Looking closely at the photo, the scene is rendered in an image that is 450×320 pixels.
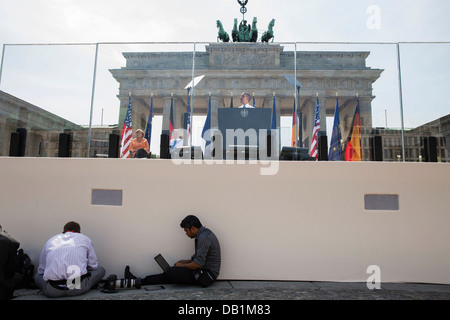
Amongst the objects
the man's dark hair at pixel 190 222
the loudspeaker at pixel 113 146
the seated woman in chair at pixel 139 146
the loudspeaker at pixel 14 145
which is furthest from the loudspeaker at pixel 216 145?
the loudspeaker at pixel 14 145

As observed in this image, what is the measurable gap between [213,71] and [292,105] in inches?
62.5

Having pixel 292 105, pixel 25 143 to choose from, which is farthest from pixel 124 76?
pixel 292 105

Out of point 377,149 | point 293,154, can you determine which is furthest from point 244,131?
point 377,149

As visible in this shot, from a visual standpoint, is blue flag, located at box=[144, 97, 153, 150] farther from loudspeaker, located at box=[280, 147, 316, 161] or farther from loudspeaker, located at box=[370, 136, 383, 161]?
loudspeaker, located at box=[370, 136, 383, 161]

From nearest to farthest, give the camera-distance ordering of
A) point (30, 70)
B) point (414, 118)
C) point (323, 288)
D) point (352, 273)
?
1. point (323, 288)
2. point (352, 273)
3. point (414, 118)
4. point (30, 70)

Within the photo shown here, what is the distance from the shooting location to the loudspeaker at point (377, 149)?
17.7ft

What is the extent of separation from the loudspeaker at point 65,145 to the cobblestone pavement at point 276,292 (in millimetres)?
A: 2053

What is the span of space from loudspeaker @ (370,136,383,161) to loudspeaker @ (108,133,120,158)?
13.3 feet

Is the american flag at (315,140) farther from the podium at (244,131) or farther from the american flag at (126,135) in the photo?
the american flag at (126,135)

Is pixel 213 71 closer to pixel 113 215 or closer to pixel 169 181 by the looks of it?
pixel 169 181

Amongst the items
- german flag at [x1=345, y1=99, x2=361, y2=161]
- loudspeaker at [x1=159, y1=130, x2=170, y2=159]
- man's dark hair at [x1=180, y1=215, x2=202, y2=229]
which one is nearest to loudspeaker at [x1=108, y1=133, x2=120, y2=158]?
loudspeaker at [x1=159, y1=130, x2=170, y2=159]

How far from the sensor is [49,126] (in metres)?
5.76

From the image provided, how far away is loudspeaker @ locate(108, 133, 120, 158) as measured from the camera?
5.53 meters

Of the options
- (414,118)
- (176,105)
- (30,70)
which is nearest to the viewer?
(414,118)
